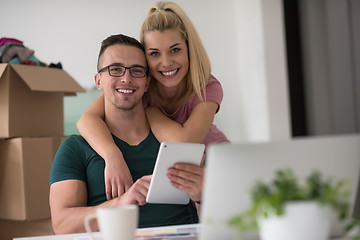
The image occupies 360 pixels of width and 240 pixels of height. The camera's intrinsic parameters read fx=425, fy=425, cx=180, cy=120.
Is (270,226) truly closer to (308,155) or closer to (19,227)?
(308,155)

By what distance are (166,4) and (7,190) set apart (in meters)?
1.28

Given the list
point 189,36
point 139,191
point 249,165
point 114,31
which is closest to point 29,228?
point 139,191

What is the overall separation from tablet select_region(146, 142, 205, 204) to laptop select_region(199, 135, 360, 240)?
41 centimetres

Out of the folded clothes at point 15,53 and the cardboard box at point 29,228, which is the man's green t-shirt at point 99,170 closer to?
the cardboard box at point 29,228

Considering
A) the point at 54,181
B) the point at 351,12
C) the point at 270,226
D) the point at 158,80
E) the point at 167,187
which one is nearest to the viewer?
the point at 270,226

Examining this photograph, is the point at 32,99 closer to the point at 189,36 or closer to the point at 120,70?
the point at 120,70

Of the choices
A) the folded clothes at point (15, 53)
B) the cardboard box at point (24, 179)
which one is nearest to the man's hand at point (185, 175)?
the cardboard box at point (24, 179)

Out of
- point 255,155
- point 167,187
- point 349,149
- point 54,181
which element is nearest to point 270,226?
point 255,155

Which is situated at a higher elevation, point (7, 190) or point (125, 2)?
point (125, 2)

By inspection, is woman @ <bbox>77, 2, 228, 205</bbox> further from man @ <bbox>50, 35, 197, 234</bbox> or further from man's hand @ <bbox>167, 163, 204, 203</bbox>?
man's hand @ <bbox>167, 163, 204, 203</bbox>

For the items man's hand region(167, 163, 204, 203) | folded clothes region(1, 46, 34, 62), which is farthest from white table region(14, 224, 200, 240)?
folded clothes region(1, 46, 34, 62)

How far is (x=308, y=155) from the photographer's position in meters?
0.73

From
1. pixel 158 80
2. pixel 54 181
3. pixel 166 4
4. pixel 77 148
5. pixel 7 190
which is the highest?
pixel 166 4

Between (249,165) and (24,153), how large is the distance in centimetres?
175
